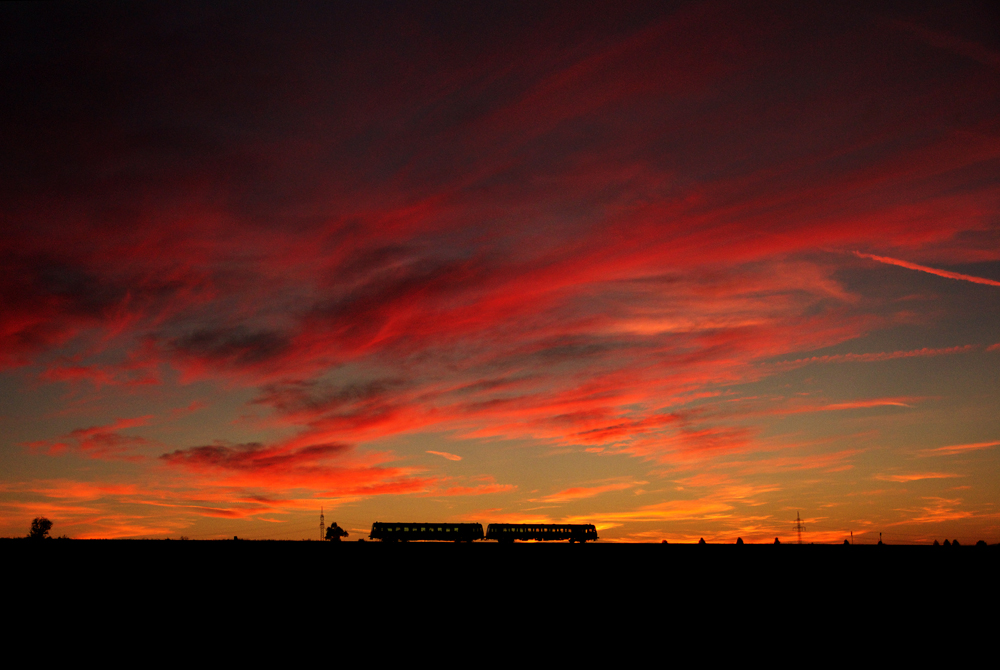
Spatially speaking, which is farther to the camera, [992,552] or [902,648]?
[992,552]

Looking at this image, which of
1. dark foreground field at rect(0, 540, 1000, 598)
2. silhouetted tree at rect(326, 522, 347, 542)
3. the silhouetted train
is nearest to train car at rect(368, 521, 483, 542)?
the silhouetted train

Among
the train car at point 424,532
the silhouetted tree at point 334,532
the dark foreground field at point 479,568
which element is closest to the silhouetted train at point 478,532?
the train car at point 424,532

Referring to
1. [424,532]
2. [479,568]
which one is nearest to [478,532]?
[424,532]

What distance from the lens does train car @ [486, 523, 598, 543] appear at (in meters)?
87.4

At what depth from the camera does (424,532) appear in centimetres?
8106

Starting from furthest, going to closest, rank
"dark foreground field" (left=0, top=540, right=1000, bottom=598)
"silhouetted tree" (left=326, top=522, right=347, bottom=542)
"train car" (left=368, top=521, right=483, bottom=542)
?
"silhouetted tree" (left=326, top=522, right=347, bottom=542) → "train car" (left=368, top=521, right=483, bottom=542) → "dark foreground field" (left=0, top=540, right=1000, bottom=598)

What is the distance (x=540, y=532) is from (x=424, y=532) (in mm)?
17742

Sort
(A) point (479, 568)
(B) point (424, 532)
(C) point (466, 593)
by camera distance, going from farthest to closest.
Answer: (B) point (424, 532), (A) point (479, 568), (C) point (466, 593)

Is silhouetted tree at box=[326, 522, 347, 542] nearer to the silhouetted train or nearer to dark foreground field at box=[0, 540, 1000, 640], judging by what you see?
the silhouetted train

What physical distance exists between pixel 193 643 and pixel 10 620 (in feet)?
24.2

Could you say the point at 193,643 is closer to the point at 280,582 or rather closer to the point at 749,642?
the point at 280,582

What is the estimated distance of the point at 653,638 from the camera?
24094mm

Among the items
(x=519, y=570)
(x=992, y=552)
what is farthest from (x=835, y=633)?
(x=992, y=552)

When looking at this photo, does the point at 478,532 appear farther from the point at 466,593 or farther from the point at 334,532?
the point at 466,593
